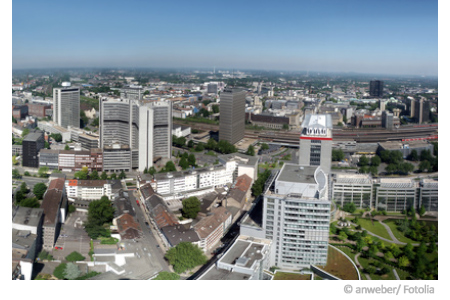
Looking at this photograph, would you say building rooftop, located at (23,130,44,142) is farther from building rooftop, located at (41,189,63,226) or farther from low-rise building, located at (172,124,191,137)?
low-rise building, located at (172,124,191,137)

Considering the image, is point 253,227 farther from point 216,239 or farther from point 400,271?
point 400,271

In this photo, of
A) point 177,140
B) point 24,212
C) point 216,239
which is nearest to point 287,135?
point 177,140

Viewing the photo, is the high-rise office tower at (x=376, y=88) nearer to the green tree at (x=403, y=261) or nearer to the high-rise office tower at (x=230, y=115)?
the high-rise office tower at (x=230, y=115)

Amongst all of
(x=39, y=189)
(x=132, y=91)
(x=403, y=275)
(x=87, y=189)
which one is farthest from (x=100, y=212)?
(x=132, y=91)

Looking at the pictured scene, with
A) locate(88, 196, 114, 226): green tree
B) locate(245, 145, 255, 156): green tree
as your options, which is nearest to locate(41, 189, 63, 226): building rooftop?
locate(88, 196, 114, 226): green tree

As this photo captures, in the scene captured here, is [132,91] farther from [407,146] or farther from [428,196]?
[428,196]

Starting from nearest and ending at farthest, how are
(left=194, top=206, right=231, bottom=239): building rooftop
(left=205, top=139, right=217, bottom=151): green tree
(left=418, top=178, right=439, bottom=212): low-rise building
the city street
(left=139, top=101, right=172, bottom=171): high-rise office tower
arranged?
the city street → (left=194, top=206, right=231, bottom=239): building rooftop → (left=418, top=178, right=439, bottom=212): low-rise building → (left=139, top=101, right=172, bottom=171): high-rise office tower → (left=205, top=139, right=217, bottom=151): green tree
